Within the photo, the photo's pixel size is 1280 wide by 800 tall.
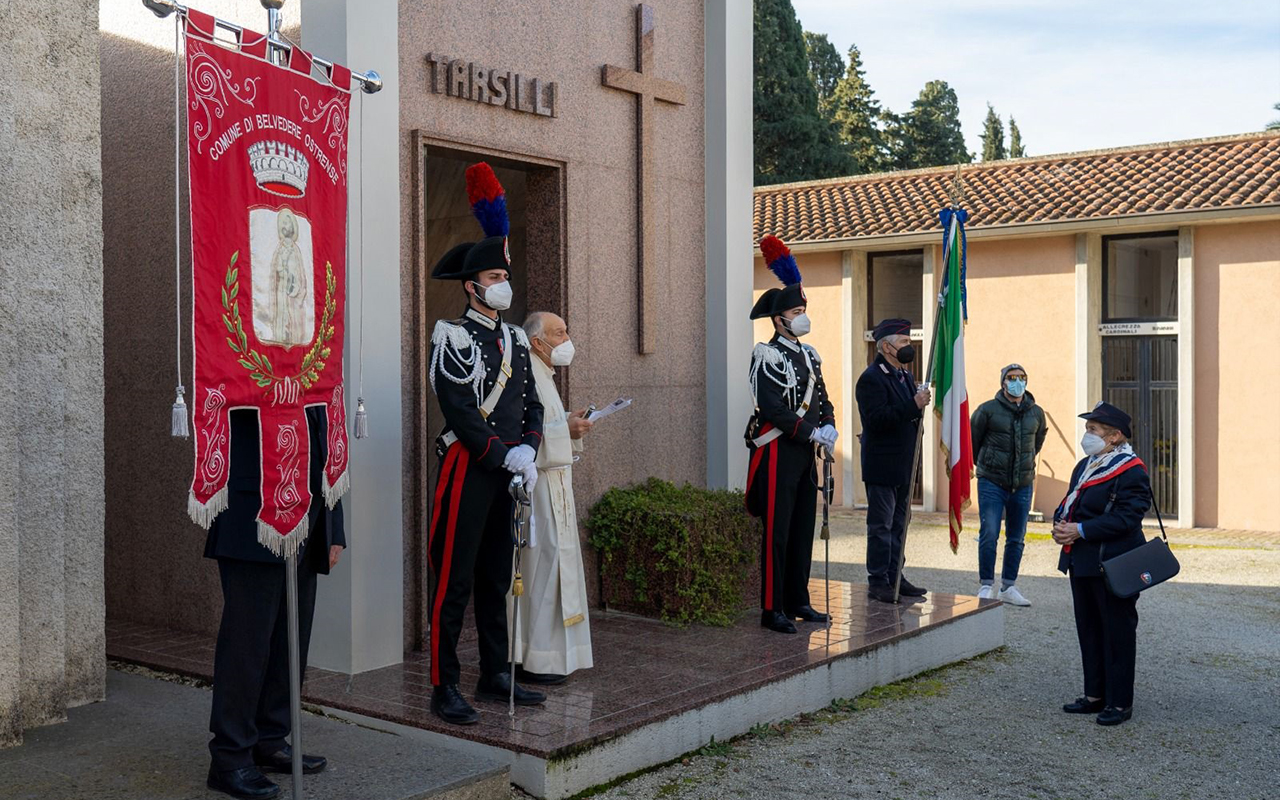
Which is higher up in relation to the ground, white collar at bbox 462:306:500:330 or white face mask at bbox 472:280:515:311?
white face mask at bbox 472:280:515:311

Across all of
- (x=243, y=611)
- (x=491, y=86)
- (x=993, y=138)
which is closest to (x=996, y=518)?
(x=491, y=86)

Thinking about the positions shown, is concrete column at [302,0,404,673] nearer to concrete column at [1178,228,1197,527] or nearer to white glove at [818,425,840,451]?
white glove at [818,425,840,451]

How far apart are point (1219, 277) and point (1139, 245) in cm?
126

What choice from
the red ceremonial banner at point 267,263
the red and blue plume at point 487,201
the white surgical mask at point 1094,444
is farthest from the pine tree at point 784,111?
the red ceremonial banner at point 267,263

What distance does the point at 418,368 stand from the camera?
270 inches

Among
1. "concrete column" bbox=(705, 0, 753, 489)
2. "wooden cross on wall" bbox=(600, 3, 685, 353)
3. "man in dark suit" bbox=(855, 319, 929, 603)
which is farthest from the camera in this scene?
"concrete column" bbox=(705, 0, 753, 489)

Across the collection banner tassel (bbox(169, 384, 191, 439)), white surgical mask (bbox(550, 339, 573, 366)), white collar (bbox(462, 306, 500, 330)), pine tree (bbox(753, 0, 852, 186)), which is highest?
pine tree (bbox(753, 0, 852, 186))

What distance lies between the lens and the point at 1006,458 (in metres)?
9.55

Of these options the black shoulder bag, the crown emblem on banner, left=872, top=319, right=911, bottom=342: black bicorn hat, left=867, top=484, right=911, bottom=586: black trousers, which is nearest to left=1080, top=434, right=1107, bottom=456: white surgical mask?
the black shoulder bag

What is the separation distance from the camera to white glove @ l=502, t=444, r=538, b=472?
5.47m

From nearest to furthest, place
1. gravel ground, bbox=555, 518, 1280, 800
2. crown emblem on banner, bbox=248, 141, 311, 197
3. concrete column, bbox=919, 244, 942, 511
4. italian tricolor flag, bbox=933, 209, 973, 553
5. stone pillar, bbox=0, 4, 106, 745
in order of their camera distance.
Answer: crown emblem on banner, bbox=248, 141, 311, 197
stone pillar, bbox=0, 4, 106, 745
gravel ground, bbox=555, 518, 1280, 800
italian tricolor flag, bbox=933, 209, 973, 553
concrete column, bbox=919, 244, 942, 511

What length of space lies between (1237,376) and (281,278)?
14.3 m

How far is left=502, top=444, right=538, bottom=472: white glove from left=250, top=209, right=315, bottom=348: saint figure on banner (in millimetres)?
1264

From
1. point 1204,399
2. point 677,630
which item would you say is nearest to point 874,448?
point 677,630
